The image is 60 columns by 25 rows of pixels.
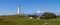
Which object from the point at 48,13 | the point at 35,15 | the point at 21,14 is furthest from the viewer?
the point at 21,14

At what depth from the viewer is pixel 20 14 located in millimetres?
37625

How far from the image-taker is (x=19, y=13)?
37.8 meters

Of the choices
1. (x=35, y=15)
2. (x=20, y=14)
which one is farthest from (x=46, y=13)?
(x=20, y=14)

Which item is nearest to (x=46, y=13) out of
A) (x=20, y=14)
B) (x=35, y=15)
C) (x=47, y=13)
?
(x=47, y=13)

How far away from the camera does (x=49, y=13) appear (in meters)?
33.2

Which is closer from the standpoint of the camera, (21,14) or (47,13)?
(47,13)

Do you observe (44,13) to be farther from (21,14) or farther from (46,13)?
(21,14)

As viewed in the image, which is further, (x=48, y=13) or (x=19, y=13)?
(x=19, y=13)

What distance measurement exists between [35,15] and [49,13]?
12.6 feet

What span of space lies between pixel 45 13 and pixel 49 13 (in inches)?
38.0

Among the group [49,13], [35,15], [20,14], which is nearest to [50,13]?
[49,13]

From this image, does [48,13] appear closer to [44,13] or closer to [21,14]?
[44,13]

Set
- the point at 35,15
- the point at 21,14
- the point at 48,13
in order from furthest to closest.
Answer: the point at 21,14 < the point at 35,15 < the point at 48,13

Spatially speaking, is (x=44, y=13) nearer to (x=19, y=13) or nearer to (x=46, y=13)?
(x=46, y=13)
